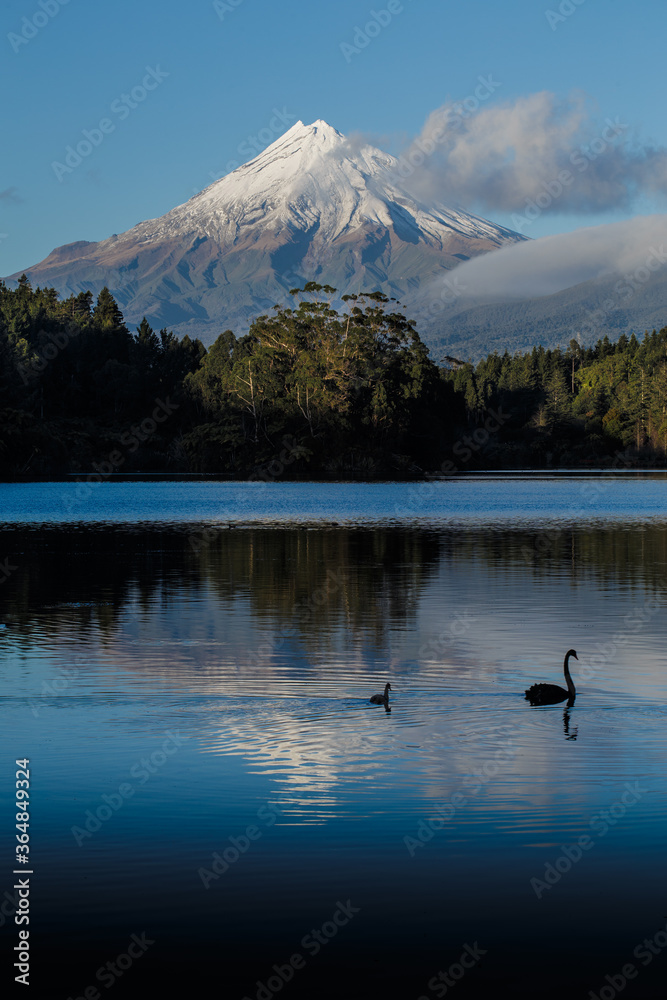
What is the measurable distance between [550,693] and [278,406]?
125796 millimetres

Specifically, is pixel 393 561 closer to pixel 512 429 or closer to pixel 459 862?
pixel 459 862

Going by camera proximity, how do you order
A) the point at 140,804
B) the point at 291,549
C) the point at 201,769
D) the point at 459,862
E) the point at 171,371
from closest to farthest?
1. the point at 459,862
2. the point at 140,804
3. the point at 201,769
4. the point at 291,549
5. the point at 171,371

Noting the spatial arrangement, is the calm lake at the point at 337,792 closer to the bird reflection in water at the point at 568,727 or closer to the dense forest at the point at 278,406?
the bird reflection in water at the point at 568,727

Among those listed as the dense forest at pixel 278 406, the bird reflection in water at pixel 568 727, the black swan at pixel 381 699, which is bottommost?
the bird reflection in water at pixel 568 727

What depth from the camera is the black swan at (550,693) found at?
1436 centimetres

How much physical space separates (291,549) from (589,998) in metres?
32.0

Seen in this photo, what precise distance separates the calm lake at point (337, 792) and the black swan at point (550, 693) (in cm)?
24

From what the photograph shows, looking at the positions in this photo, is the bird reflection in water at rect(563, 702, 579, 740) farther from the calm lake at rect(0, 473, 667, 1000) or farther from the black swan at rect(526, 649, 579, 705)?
the black swan at rect(526, 649, 579, 705)

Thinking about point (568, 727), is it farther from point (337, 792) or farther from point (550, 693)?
point (337, 792)

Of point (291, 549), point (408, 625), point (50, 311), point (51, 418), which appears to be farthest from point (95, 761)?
point (50, 311)

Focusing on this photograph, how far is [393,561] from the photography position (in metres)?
34.4

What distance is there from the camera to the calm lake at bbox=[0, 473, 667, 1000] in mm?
7266

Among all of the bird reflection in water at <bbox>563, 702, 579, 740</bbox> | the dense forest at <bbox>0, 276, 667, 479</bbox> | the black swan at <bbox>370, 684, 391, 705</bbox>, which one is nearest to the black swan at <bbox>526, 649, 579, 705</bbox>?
the bird reflection in water at <bbox>563, 702, 579, 740</bbox>

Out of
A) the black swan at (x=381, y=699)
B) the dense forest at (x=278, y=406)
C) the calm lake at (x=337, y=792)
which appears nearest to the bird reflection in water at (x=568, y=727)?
the calm lake at (x=337, y=792)
